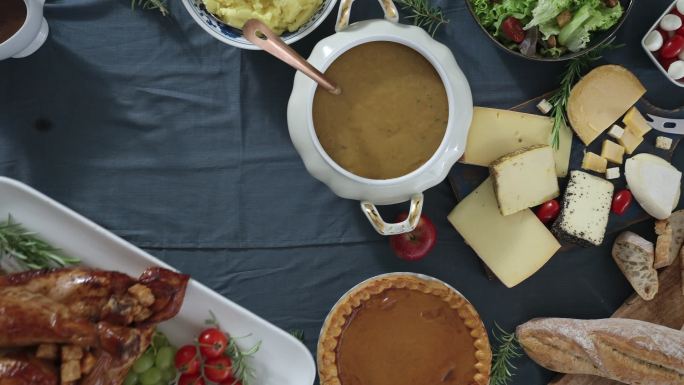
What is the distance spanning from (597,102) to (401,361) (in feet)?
2.62

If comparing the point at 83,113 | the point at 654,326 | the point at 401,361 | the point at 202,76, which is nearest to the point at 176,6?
the point at 202,76

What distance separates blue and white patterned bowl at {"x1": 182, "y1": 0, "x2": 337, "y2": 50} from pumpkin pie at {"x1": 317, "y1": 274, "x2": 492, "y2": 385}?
1.97 ft

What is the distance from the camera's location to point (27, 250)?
160 cm

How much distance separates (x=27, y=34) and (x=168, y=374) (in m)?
0.85

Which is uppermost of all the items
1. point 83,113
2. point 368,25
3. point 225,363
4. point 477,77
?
point 368,25

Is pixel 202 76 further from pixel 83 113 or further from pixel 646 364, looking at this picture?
pixel 646 364

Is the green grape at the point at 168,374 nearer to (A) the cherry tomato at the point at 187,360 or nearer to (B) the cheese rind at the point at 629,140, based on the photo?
(A) the cherry tomato at the point at 187,360

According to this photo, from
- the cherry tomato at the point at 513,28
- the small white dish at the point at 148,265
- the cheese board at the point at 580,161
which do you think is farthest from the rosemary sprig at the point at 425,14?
the small white dish at the point at 148,265

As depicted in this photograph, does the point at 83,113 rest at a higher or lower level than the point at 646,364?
higher

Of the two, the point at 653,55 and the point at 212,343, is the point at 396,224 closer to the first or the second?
the point at 212,343

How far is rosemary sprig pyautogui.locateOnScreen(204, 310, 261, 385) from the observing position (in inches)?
→ 66.0

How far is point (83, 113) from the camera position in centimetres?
171

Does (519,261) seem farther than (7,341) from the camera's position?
Yes

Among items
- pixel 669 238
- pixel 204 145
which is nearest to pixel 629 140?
pixel 669 238
